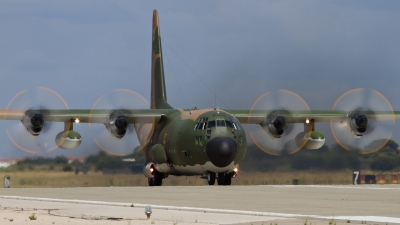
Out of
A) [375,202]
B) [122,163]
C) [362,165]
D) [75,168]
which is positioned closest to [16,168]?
[75,168]

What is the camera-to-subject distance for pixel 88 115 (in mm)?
37625

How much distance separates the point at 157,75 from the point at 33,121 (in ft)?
38.5

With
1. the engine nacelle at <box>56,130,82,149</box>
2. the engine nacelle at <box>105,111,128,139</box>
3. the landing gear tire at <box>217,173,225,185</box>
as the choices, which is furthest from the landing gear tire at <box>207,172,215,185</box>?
the engine nacelle at <box>56,130,82,149</box>

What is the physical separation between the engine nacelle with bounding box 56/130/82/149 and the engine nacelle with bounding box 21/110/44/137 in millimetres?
1103

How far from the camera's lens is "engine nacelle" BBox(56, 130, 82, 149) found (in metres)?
35.1

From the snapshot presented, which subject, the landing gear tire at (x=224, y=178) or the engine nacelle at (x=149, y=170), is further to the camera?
the engine nacelle at (x=149, y=170)

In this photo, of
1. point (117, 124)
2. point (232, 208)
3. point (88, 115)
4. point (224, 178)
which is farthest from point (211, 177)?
point (232, 208)

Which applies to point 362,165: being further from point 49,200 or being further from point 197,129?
point 49,200

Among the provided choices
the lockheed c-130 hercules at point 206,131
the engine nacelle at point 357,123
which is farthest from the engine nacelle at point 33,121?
the engine nacelle at point 357,123

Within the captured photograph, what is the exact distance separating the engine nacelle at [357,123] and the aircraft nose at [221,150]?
26.6ft

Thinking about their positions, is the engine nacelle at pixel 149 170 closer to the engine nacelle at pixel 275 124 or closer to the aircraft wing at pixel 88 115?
the aircraft wing at pixel 88 115

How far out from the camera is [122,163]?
40875mm

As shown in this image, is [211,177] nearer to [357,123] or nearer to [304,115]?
[304,115]

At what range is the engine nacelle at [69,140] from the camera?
3512 cm
